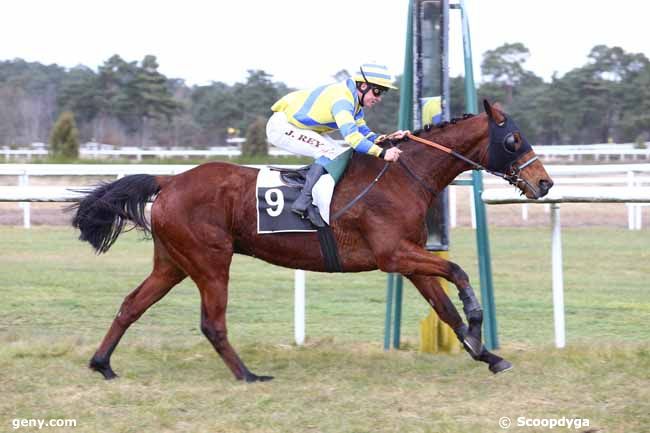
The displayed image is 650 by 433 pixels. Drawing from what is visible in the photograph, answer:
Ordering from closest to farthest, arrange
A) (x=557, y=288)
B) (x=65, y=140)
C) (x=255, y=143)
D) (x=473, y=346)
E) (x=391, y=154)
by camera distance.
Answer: (x=473, y=346), (x=391, y=154), (x=557, y=288), (x=65, y=140), (x=255, y=143)

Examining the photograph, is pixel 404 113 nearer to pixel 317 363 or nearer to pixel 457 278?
pixel 457 278

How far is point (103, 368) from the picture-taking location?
Answer: 18.9ft

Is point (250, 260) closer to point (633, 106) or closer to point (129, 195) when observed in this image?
point (129, 195)

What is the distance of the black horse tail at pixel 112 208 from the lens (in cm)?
602

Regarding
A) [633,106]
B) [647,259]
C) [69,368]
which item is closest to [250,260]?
[647,259]

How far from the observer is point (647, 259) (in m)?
11.5

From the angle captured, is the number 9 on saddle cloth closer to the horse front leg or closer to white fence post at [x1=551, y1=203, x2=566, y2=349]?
the horse front leg

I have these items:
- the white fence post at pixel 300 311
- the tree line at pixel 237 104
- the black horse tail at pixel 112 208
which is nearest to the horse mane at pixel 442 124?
the white fence post at pixel 300 311

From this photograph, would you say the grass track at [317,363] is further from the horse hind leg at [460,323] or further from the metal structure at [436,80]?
the metal structure at [436,80]

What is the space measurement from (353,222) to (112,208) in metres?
1.53

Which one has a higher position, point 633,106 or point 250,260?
point 633,106

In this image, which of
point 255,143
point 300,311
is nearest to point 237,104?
point 255,143

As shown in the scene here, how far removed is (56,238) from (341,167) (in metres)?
9.07

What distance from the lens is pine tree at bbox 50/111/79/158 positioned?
28.7 metres
